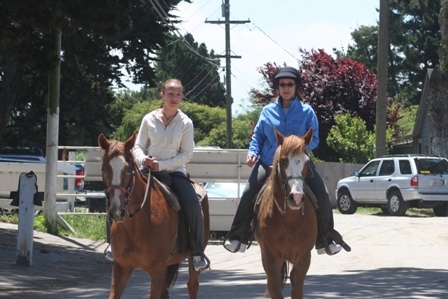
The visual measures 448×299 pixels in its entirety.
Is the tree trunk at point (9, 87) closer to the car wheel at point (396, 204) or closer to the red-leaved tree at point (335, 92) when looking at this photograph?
the car wheel at point (396, 204)

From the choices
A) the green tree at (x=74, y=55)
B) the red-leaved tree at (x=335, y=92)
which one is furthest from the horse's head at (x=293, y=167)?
the red-leaved tree at (x=335, y=92)

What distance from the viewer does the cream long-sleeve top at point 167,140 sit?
400 inches

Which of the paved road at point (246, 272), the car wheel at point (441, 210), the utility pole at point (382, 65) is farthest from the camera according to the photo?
the car wheel at point (441, 210)

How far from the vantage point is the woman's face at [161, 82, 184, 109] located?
1019 centimetres

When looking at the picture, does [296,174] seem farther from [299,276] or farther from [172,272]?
[172,272]

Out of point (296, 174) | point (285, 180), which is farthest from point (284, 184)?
point (296, 174)

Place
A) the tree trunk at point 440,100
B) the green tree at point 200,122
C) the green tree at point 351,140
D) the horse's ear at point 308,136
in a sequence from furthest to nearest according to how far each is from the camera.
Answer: the green tree at point 200,122, the green tree at point 351,140, the tree trunk at point 440,100, the horse's ear at point 308,136

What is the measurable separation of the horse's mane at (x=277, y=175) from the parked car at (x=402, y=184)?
2137 cm

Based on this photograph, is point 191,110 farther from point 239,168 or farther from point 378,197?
point 239,168

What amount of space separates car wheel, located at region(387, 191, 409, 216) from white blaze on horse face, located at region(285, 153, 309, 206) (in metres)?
22.9

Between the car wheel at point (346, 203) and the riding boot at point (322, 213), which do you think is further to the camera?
the car wheel at point (346, 203)

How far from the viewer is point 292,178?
30.8 ft

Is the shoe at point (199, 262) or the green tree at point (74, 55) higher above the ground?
the green tree at point (74, 55)

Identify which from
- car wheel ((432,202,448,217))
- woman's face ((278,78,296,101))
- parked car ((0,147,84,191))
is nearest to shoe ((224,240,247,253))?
woman's face ((278,78,296,101))
